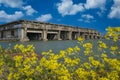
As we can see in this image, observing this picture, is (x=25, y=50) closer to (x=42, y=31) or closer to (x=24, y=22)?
(x=24, y=22)

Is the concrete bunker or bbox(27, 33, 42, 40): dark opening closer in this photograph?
the concrete bunker

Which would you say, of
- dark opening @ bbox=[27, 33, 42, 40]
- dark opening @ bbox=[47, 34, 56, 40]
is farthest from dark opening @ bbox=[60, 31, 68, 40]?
dark opening @ bbox=[27, 33, 42, 40]

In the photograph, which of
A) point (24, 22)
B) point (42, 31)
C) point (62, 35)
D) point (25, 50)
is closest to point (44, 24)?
point (42, 31)

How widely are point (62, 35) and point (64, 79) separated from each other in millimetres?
87236

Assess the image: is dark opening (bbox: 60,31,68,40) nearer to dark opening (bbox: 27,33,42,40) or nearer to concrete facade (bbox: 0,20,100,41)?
concrete facade (bbox: 0,20,100,41)

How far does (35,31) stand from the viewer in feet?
241

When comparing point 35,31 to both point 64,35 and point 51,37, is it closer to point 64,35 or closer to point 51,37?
point 51,37

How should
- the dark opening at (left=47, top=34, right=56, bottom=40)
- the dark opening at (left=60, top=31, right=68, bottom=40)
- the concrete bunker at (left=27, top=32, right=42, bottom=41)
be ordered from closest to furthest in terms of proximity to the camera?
1. the concrete bunker at (left=27, top=32, right=42, bottom=41)
2. the dark opening at (left=47, top=34, right=56, bottom=40)
3. the dark opening at (left=60, top=31, right=68, bottom=40)

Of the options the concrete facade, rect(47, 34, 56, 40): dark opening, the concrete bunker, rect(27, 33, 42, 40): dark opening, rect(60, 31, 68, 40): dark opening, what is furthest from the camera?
rect(60, 31, 68, 40): dark opening

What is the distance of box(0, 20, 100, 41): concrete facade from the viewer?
68.4 metres

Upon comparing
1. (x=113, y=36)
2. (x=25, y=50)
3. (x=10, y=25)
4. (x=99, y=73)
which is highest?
(x=10, y=25)

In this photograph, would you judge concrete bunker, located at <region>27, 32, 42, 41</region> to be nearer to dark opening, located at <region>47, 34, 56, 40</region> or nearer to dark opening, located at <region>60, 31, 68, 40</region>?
dark opening, located at <region>47, 34, 56, 40</region>

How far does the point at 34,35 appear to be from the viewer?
263 ft

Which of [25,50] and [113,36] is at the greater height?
[113,36]
